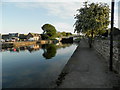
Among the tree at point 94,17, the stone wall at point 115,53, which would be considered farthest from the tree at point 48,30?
the stone wall at point 115,53

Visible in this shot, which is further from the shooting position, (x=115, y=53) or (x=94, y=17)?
(x=94, y=17)

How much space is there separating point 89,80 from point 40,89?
2.98m

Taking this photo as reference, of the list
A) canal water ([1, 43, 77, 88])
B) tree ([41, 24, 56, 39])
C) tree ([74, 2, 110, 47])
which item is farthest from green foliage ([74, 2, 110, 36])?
tree ([41, 24, 56, 39])

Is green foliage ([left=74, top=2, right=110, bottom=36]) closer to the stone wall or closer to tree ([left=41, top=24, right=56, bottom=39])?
the stone wall

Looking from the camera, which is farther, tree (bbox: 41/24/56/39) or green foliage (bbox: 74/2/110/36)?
tree (bbox: 41/24/56/39)

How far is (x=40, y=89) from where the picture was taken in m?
6.77

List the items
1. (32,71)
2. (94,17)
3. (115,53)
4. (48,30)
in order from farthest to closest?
(48,30) < (94,17) < (32,71) < (115,53)

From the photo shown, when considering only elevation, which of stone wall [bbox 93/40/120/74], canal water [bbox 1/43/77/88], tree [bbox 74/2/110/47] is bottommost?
canal water [bbox 1/43/77/88]

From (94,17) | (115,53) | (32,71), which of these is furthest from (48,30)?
(115,53)

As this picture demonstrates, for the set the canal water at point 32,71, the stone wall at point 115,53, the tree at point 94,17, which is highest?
the tree at point 94,17

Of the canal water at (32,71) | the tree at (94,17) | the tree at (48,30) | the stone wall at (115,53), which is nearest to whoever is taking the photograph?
the stone wall at (115,53)

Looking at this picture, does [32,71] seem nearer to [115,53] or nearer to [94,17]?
[115,53]

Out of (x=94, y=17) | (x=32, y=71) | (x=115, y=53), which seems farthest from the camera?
(x=94, y=17)

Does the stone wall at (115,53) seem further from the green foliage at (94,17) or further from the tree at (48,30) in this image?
the tree at (48,30)
